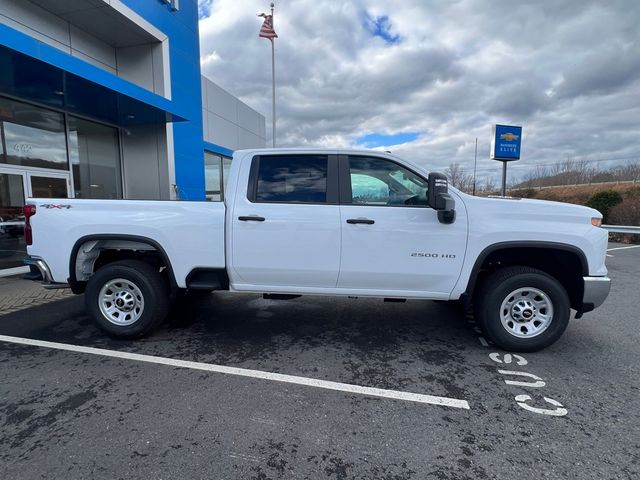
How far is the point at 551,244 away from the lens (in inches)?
148

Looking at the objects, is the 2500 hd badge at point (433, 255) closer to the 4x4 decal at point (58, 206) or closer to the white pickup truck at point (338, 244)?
the white pickup truck at point (338, 244)

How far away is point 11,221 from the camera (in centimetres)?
872

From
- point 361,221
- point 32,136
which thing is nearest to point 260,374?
point 361,221

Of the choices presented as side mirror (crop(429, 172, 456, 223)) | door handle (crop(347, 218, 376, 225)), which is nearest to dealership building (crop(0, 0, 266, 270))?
door handle (crop(347, 218, 376, 225))

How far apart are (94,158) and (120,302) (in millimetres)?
9232

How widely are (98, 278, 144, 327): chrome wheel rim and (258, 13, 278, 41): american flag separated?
718 inches

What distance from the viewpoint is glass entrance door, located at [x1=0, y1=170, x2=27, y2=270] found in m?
8.47

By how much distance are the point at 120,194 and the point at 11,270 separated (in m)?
4.82

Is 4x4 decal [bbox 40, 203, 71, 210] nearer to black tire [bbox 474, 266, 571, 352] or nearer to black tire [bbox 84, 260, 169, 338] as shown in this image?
black tire [bbox 84, 260, 169, 338]

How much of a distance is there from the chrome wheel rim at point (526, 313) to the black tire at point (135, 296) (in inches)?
147

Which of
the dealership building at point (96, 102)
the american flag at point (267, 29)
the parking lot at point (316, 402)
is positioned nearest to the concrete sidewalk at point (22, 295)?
the parking lot at point (316, 402)

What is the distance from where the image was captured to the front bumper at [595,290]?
377 cm

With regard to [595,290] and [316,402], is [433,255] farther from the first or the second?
[316,402]

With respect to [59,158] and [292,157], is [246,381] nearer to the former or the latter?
[292,157]
